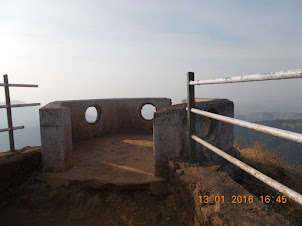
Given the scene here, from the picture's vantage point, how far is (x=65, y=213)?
3.02m

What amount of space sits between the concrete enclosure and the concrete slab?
0.26 metres

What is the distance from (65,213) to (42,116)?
152 centimetres

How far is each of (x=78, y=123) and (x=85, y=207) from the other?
9.75 ft

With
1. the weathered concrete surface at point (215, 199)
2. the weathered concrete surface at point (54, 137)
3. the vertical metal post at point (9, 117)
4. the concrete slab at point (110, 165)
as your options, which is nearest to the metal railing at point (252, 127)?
the weathered concrete surface at point (215, 199)

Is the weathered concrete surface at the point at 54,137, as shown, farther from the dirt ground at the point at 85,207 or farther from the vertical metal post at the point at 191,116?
the vertical metal post at the point at 191,116

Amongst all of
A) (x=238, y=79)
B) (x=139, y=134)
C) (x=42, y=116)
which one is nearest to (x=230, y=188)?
(x=238, y=79)

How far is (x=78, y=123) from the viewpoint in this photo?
556 cm

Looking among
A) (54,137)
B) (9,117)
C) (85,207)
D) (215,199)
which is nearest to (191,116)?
(215,199)

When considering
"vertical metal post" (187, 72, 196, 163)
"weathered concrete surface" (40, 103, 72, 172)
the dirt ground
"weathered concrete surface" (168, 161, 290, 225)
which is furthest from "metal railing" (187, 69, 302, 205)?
"weathered concrete surface" (40, 103, 72, 172)

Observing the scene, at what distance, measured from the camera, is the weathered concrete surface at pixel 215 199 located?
5.17 feet

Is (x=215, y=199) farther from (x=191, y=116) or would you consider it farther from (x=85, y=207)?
(x=85, y=207)

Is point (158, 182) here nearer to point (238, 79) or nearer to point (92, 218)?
point (92, 218)

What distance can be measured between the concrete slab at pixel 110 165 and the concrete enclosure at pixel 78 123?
10.1 inches

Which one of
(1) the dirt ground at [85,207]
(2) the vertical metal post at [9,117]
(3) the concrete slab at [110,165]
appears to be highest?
(2) the vertical metal post at [9,117]
